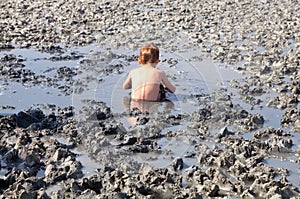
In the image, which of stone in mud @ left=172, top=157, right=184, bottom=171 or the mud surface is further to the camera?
stone in mud @ left=172, top=157, right=184, bottom=171

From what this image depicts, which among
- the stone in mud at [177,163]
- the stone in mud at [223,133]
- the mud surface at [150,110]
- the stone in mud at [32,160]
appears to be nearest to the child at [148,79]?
the mud surface at [150,110]

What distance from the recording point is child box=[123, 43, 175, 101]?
36.0ft

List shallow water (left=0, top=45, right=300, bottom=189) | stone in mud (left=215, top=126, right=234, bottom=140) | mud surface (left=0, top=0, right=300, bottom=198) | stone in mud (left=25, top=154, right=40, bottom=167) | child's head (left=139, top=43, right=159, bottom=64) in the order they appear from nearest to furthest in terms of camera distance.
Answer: mud surface (left=0, top=0, right=300, bottom=198), stone in mud (left=25, top=154, right=40, bottom=167), shallow water (left=0, top=45, right=300, bottom=189), stone in mud (left=215, top=126, right=234, bottom=140), child's head (left=139, top=43, right=159, bottom=64)

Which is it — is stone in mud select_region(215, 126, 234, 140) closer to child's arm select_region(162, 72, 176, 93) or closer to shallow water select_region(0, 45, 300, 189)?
shallow water select_region(0, 45, 300, 189)

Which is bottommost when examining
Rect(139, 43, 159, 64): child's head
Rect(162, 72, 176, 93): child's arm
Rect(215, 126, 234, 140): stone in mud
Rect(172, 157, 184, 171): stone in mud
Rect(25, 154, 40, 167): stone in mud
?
Rect(25, 154, 40, 167): stone in mud

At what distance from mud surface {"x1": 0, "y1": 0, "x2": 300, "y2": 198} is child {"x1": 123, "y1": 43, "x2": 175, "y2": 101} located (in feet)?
0.79

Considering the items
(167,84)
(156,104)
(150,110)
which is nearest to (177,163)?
(150,110)

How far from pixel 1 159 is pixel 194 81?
547cm

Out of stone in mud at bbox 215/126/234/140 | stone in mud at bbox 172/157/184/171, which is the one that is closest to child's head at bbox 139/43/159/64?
stone in mud at bbox 215/126/234/140

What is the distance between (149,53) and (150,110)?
1175mm

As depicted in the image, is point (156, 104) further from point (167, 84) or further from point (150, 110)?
point (167, 84)

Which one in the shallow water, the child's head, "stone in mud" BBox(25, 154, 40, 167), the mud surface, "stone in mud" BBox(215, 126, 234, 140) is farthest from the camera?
the child's head

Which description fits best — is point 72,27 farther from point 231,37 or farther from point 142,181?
point 142,181

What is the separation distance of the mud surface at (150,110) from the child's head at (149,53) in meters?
0.91
